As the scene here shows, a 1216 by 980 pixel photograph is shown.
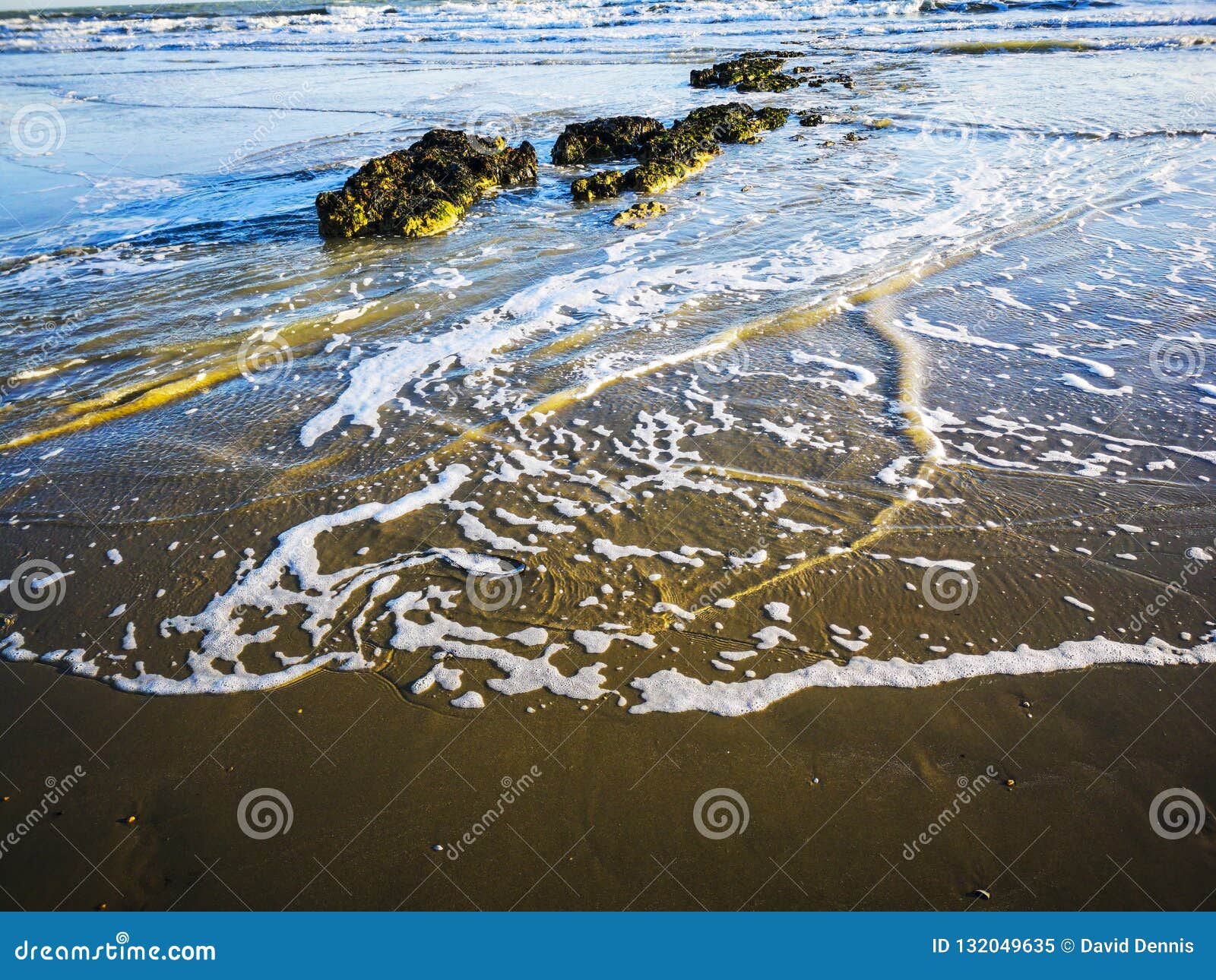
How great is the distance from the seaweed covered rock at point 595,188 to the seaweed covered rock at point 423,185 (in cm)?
149

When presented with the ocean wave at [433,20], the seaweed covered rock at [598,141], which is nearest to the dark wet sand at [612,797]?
the seaweed covered rock at [598,141]

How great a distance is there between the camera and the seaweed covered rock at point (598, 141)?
1388 cm

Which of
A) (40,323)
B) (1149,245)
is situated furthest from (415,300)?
(1149,245)

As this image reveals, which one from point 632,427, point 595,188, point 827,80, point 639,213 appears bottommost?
point 632,427

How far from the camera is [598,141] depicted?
14031 mm

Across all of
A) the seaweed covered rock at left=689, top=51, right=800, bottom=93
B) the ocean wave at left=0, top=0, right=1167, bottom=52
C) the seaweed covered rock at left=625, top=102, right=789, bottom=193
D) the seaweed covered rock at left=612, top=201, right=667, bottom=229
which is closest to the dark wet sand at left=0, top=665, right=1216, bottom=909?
the seaweed covered rock at left=612, top=201, right=667, bottom=229

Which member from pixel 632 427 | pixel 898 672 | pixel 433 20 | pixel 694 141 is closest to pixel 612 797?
pixel 898 672

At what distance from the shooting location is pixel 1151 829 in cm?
300

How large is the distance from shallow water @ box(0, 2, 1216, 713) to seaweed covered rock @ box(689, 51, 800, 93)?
8541 mm

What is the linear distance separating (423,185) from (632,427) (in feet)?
24.0

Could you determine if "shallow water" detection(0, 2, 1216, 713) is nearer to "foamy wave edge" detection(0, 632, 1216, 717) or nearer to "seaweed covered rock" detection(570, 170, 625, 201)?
"foamy wave edge" detection(0, 632, 1216, 717)

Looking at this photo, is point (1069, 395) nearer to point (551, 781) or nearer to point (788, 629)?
point (788, 629)

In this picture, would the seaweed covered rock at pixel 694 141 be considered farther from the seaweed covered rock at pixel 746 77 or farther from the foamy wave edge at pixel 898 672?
the foamy wave edge at pixel 898 672

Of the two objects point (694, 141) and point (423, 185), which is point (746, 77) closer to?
point (694, 141)
